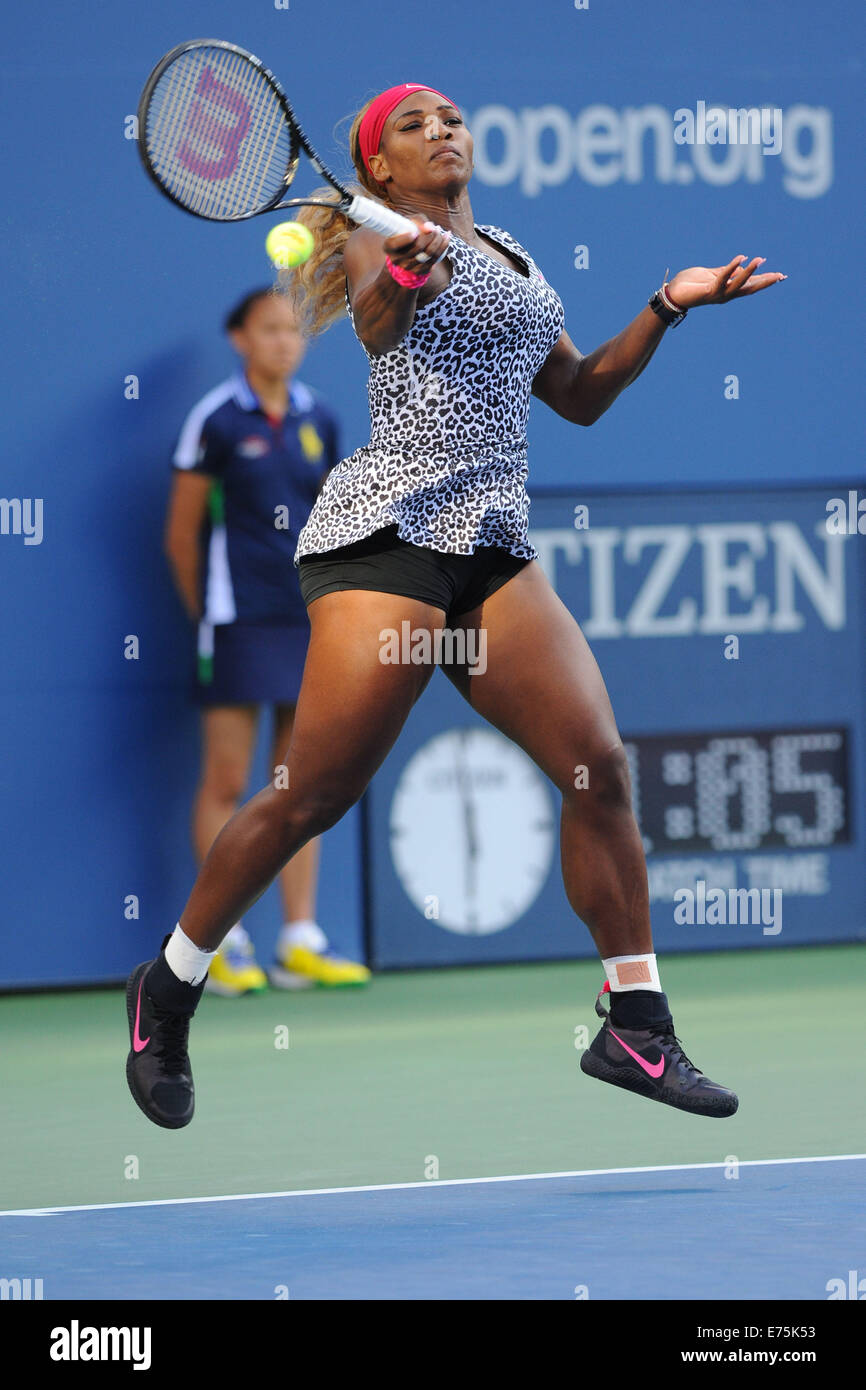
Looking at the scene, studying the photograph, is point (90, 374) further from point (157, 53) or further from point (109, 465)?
point (157, 53)

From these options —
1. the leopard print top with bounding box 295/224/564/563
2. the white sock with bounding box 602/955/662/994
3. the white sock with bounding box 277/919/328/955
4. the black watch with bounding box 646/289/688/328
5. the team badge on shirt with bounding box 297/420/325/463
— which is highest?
the team badge on shirt with bounding box 297/420/325/463

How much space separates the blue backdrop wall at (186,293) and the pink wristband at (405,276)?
4024mm

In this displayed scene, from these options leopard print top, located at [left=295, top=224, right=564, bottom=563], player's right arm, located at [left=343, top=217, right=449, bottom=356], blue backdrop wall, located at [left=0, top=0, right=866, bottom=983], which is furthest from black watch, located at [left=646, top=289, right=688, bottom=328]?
blue backdrop wall, located at [left=0, top=0, right=866, bottom=983]

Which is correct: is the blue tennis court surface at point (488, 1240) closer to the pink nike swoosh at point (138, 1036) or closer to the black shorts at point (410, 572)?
the pink nike swoosh at point (138, 1036)

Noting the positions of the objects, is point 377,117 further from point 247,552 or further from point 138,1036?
point 247,552

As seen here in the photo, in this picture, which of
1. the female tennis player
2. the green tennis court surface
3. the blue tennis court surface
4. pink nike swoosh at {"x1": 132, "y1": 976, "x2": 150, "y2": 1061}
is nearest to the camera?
the blue tennis court surface

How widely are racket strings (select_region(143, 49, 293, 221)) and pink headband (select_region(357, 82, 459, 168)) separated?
14cm

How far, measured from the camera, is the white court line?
437cm

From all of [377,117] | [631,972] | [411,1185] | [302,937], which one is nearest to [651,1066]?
[631,972]

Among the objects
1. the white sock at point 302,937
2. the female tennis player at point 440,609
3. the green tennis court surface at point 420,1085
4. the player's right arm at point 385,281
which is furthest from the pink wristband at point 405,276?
the white sock at point 302,937

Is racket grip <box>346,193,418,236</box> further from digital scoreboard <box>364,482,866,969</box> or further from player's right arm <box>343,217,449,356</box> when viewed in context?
digital scoreboard <box>364,482,866,969</box>

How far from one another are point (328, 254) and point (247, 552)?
3.30m

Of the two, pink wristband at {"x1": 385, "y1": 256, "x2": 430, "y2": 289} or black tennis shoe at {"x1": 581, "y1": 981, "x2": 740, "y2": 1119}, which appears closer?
pink wristband at {"x1": 385, "y1": 256, "x2": 430, "y2": 289}

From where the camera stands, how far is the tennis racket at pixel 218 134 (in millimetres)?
4344
